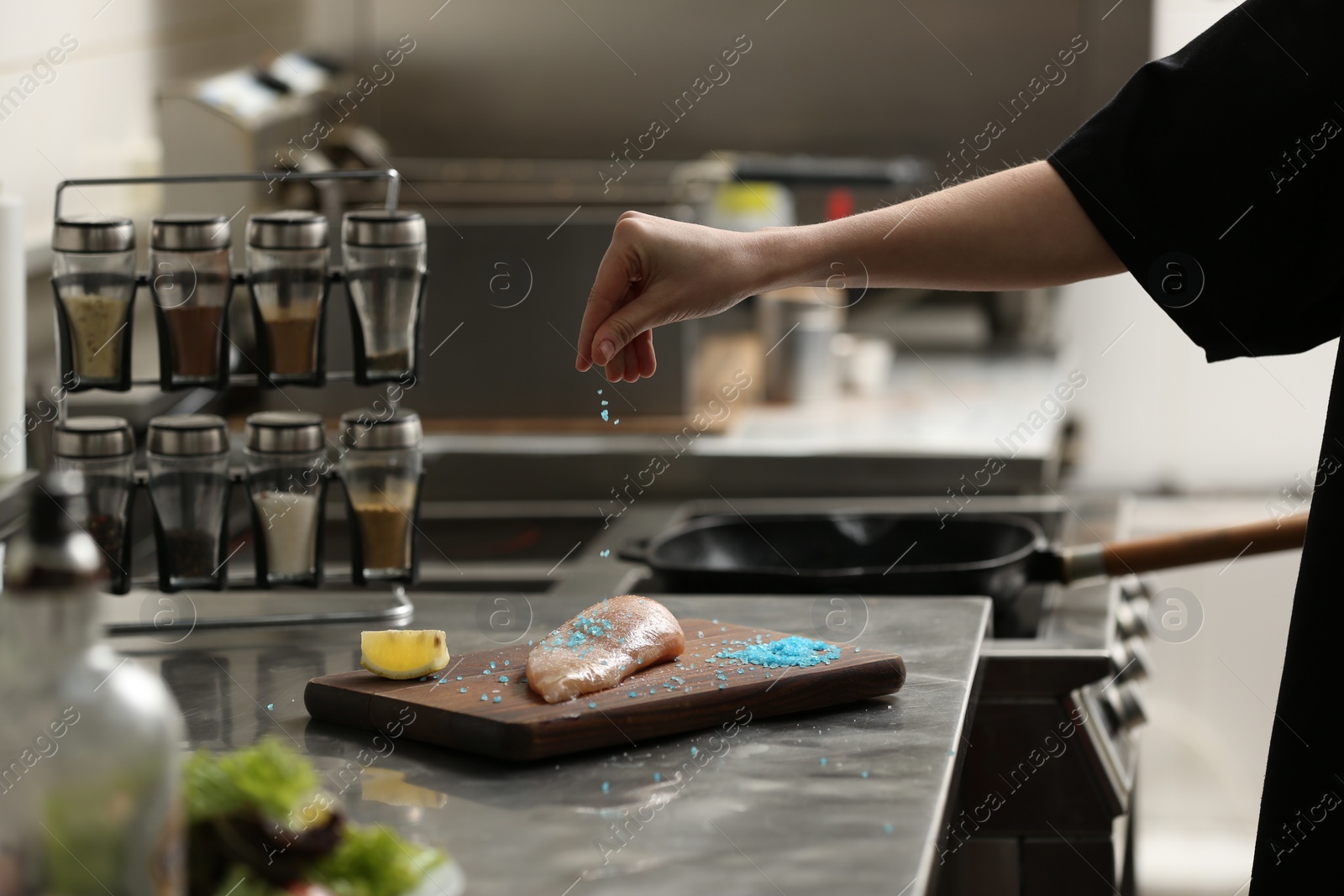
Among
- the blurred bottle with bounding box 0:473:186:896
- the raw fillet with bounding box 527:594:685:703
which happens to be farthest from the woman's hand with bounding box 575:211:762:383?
the blurred bottle with bounding box 0:473:186:896

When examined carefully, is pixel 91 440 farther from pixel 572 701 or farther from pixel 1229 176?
pixel 1229 176

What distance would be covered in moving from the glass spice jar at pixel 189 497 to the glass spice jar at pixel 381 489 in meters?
0.12

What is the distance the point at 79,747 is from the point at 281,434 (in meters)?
0.81

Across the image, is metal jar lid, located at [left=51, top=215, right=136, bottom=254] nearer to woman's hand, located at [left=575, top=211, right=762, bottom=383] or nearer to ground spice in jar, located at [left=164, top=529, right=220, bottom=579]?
ground spice in jar, located at [left=164, top=529, right=220, bottom=579]

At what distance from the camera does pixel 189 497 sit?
136 cm

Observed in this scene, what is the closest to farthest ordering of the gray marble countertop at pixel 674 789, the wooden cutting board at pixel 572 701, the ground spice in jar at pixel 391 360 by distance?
the gray marble countertop at pixel 674 789
the wooden cutting board at pixel 572 701
the ground spice in jar at pixel 391 360

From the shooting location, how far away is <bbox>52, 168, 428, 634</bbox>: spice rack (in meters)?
1.36

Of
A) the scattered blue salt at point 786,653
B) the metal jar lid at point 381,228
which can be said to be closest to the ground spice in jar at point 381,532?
the metal jar lid at point 381,228

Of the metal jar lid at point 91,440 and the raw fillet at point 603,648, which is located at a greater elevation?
the metal jar lid at point 91,440

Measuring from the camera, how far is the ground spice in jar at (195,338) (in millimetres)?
1373

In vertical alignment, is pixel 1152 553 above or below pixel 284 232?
below

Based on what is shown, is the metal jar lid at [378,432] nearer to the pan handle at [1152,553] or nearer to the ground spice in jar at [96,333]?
the ground spice in jar at [96,333]

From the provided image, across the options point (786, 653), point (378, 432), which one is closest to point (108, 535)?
point (378, 432)

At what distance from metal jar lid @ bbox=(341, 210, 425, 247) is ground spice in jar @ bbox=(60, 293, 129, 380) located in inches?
8.8
